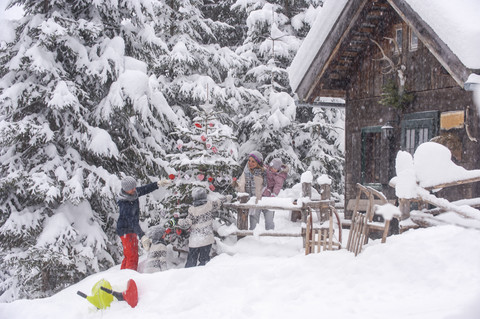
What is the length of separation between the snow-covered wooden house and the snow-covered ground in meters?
2.87

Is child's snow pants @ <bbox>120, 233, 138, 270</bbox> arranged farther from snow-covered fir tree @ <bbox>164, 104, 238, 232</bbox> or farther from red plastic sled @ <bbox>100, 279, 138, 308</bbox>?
red plastic sled @ <bbox>100, 279, 138, 308</bbox>

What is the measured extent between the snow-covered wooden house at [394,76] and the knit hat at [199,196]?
3994mm

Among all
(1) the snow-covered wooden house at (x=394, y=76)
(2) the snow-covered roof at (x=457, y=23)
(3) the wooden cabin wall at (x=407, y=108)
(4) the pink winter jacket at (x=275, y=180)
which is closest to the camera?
(2) the snow-covered roof at (x=457, y=23)

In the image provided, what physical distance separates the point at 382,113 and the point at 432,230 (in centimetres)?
502

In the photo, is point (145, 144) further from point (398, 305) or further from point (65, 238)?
point (398, 305)

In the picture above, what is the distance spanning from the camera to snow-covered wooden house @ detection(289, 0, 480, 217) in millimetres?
6578

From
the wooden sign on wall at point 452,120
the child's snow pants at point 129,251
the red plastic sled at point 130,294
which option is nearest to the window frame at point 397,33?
the wooden sign on wall at point 452,120

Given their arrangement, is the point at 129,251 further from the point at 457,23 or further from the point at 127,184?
the point at 457,23

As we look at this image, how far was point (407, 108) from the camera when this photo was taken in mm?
8805

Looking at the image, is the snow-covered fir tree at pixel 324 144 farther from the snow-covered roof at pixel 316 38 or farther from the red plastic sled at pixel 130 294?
the red plastic sled at pixel 130 294

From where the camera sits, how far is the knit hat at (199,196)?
7000 millimetres

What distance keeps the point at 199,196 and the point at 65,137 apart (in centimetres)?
322

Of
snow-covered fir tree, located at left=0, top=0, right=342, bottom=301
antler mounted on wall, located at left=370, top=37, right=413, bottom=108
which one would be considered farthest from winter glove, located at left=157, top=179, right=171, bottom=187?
antler mounted on wall, located at left=370, top=37, right=413, bottom=108

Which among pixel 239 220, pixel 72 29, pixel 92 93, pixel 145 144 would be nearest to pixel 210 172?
pixel 239 220
